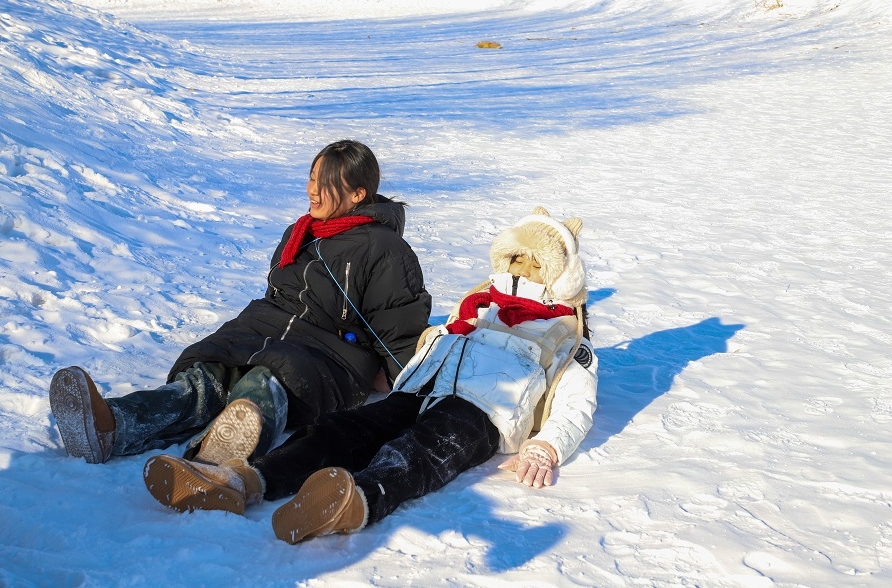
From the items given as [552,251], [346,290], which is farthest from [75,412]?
[552,251]

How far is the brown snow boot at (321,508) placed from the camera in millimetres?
2262

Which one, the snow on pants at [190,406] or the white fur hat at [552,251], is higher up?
the white fur hat at [552,251]

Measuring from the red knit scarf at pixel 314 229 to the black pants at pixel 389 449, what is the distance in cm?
74

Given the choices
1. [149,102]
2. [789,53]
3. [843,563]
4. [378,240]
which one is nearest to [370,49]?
[789,53]

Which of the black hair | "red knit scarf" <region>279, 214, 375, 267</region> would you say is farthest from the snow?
the black hair

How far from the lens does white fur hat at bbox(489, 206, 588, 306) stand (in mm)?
3209

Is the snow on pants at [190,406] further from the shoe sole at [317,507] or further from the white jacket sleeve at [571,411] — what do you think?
the white jacket sleeve at [571,411]

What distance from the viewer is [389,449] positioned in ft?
8.57

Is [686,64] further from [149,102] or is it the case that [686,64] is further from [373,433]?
[373,433]

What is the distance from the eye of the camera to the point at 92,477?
2.67 metres

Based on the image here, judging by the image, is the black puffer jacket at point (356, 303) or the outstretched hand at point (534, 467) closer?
the outstretched hand at point (534, 467)

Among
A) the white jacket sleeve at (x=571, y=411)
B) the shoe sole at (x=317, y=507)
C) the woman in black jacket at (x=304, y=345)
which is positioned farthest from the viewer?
the white jacket sleeve at (x=571, y=411)

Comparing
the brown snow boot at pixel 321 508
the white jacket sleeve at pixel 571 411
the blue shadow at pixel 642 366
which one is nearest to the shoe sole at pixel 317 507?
the brown snow boot at pixel 321 508

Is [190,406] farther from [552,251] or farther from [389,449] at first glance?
[552,251]
